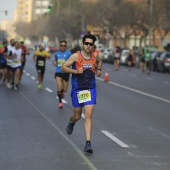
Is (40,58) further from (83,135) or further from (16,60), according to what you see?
(83,135)

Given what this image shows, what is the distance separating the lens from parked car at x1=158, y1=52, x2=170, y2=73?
42906mm

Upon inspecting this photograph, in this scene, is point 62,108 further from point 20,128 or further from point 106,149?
point 106,149

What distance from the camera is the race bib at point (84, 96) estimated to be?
32.3 ft

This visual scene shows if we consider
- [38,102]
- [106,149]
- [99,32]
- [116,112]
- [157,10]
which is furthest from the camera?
[99,32]

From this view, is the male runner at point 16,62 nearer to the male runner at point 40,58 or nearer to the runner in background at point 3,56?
the runner in background at point 3,56

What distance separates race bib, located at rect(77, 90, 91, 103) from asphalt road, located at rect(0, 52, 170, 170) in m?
0.79

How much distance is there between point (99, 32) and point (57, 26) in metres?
8.80

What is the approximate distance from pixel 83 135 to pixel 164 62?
105 feet

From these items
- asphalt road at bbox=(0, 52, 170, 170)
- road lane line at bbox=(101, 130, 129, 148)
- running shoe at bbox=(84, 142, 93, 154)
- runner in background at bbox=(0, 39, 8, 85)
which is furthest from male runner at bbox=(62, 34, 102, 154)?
runner in background at bbox=(0, 39, 8, 85)

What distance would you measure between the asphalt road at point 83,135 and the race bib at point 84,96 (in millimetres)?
790

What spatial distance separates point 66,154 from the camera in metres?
9.56

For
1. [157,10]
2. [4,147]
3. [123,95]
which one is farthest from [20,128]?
[157,10]

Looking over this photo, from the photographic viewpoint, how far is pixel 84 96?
32.3 ft

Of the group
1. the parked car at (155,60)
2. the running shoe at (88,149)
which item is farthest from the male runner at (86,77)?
the parked car at (155,60)
